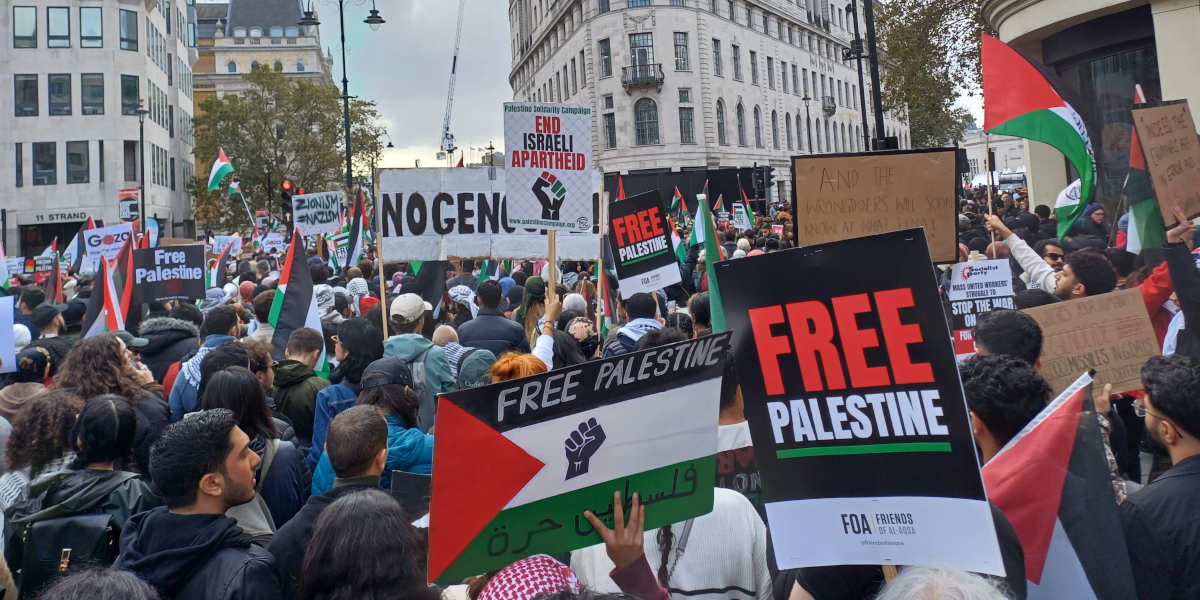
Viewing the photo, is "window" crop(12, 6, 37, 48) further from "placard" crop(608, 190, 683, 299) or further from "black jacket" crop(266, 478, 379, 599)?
"black jacket" crop(266, 478, 379, 599)

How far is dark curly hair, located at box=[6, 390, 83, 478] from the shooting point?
159 inches

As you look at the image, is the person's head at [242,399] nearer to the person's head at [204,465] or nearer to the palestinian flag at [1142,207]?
the person's head at [204,465]

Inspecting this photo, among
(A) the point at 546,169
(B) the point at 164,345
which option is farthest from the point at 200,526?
(A) the point at 546,169

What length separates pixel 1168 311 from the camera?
17.4 feet

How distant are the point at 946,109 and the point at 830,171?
25000mm

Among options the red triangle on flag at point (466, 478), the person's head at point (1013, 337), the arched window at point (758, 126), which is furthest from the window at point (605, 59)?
the red triangle on flag at point (466, 478)

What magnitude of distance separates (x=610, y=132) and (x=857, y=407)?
58.7 m

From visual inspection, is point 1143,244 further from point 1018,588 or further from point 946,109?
point 946,109

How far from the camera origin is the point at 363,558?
8.44 ft

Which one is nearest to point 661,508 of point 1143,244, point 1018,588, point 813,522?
point 813,522

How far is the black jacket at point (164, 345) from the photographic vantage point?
22.3 feet

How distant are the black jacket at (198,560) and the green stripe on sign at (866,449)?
5.61ft

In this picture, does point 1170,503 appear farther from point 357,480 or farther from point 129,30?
point 129,30

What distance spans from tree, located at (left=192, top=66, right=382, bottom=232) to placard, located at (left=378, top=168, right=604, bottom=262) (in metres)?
46.6
